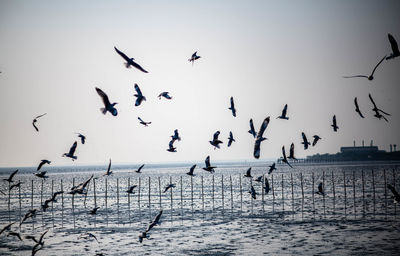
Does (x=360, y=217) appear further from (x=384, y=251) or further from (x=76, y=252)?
(x=76, y=252)

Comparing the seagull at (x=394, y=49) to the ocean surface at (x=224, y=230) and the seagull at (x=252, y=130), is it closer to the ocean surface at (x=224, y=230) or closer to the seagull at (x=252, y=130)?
the seagull at (x=252, y=130)

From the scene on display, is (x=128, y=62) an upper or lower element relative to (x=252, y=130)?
upper

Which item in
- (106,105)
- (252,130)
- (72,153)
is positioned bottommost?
(72,153)

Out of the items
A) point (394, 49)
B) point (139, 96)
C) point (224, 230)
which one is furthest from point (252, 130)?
point (224, 230)

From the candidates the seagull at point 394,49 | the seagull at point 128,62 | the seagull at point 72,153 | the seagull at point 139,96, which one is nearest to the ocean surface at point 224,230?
the seagull at point 72,153

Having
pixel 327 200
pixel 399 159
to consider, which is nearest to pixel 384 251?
pixel 327 200

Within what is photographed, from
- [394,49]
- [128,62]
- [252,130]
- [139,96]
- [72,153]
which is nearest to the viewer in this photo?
[394,49]

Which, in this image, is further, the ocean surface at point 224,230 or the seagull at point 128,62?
the ocean surface at point 224,230

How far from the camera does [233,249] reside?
1669 cm

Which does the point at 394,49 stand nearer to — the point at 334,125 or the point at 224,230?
the point at 334,125

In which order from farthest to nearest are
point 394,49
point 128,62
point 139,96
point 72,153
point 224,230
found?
point 224,230
point 72,153
point 139,96
point 128,62
point 394,49

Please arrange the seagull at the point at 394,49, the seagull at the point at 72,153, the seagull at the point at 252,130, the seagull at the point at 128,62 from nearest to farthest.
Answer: the seagull at the point at 394,49
the seagull at the point at 128,62
the seagull at the point at 72,153
the seagull at the point at 252,130

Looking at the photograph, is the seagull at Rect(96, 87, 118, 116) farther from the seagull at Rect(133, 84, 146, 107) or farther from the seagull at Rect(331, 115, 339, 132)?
the seagull at Rect(331, 115, 339, 132)

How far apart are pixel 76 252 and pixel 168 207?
658 inches
